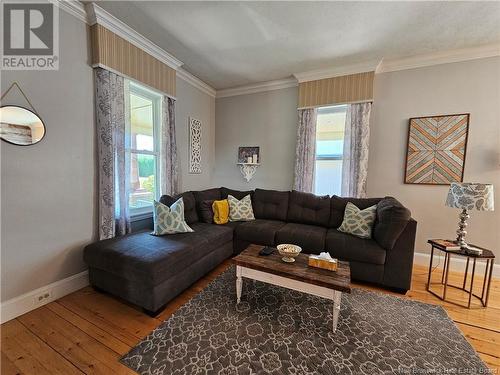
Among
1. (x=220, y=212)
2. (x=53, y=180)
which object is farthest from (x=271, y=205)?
(x=53, y=180)

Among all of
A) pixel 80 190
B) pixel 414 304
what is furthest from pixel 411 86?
pixel 80 190

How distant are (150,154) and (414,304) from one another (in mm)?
3640

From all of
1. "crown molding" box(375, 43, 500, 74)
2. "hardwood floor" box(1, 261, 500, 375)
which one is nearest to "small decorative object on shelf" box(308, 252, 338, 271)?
"hardwood floor" box(1, 261, 500, 375)

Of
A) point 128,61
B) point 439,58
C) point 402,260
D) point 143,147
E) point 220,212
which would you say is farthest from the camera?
point 220,212

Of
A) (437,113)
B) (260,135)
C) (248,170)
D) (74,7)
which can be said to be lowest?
(248,170)

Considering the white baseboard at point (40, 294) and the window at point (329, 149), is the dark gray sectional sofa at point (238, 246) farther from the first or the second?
the window at point (329, 149)

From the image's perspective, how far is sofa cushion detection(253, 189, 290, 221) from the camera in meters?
3.38

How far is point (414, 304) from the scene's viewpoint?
6.73 ft

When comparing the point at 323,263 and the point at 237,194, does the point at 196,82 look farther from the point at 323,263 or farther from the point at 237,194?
the point at 323,263

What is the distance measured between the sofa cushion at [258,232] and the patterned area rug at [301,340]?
2.71 feet

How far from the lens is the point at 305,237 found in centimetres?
262

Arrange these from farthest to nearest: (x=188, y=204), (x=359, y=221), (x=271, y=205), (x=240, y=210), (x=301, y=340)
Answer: (x=271, y=205) < (x=240, y=210) < (x=188, y=204) < (x=359, y=221) < (x=301, y=340)

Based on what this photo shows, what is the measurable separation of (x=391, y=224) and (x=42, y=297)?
3.53 meters

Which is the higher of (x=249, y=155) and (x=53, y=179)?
(x=249, y=155)
